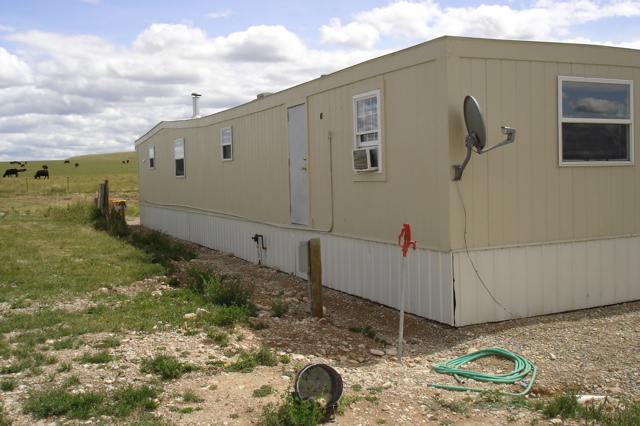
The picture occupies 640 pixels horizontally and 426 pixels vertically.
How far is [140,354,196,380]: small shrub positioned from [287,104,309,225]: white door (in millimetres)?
4550

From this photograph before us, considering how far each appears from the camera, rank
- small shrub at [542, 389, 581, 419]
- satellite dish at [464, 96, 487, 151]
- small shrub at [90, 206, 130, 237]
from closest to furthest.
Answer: small shrub at [542, 389, 581, 419] → satellite dish at [464, 96, 487, 151] → small shrub at [90, 206, 130, 237]

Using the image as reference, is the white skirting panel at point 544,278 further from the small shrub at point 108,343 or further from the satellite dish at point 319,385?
the small shrub at point 108,343

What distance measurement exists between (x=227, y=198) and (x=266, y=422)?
8879 millimetres

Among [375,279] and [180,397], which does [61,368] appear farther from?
[375,279]

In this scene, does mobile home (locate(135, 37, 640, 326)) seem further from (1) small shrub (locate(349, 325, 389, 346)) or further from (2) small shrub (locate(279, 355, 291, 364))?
(2) small shrub (locate(279, 355, 291, 364))

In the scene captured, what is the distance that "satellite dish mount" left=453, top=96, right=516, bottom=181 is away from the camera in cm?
592

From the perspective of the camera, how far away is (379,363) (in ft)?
17.4

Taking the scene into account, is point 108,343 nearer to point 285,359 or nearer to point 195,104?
point 285,359

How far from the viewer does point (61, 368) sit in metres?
4.85

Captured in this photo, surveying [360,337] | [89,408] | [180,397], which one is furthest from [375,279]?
[89,408]

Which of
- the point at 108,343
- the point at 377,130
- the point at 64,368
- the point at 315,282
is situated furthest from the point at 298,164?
the point at 64,368

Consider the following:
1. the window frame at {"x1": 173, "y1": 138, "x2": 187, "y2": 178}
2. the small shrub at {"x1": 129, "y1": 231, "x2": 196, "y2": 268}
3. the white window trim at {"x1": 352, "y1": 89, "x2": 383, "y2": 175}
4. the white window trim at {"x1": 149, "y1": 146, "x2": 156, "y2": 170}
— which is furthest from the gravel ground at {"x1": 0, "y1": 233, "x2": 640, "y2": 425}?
the white window trim at {"x1": 149, "y1": 146, "x2": 156, "y2": 170}

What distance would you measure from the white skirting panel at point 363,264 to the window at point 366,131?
100 centimetres

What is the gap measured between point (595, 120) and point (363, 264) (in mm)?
3193
